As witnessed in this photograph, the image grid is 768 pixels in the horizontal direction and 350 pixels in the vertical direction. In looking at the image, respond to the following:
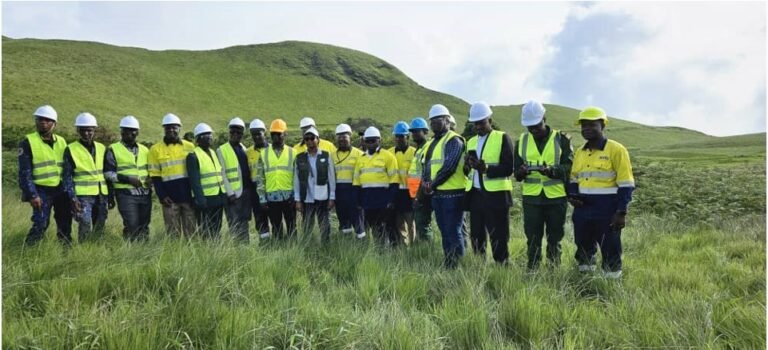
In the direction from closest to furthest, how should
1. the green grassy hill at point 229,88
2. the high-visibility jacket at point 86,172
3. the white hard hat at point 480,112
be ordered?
1. the white hard hat at point 480,112
2. the high-visibility jacket at point 86,172
3. the green grassy hill at point 229,88

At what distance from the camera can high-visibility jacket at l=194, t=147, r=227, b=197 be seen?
23.1 feet

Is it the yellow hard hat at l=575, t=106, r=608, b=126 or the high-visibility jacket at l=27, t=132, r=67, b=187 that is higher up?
the yellow hard hat at l=575, t=106, r=608, b=126

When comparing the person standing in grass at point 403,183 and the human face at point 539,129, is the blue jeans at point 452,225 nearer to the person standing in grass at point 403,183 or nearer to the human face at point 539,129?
the human face at point 539,129

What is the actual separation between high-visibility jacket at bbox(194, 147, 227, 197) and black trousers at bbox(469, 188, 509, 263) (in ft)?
12.1

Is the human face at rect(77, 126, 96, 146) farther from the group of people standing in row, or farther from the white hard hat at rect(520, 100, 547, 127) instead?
the white hard hat at rect(520, 100, 547, 127)

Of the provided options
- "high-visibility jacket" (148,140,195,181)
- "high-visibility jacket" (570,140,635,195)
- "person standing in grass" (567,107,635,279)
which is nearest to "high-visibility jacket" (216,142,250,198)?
"high-visibility jacket" (148,140,195,181)

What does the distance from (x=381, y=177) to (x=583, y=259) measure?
10.5 feet

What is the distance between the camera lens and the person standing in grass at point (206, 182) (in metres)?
6.96

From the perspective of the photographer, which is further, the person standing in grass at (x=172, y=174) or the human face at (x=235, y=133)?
the human face at (x=235, y=133)

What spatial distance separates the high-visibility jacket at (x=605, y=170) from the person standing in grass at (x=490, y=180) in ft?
2.62

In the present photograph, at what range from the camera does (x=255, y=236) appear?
27.6 feet

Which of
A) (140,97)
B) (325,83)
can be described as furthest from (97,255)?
(325,83)

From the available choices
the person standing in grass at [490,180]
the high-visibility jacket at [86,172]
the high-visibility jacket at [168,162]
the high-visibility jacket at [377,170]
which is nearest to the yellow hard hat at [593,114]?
the person standing in grass at [490,180]

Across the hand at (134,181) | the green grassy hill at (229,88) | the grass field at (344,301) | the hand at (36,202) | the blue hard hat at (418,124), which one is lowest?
the grass field at (344,301)
